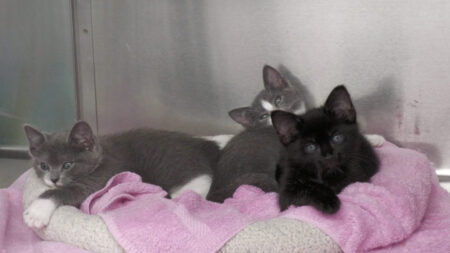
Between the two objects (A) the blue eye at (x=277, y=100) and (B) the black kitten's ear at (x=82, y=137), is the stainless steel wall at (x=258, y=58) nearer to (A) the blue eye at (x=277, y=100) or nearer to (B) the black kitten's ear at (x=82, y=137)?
(A) the blue eye at (x=277, y=100)

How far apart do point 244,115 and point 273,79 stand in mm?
233

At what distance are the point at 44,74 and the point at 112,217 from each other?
1.35 m

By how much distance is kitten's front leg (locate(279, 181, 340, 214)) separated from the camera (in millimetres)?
1647

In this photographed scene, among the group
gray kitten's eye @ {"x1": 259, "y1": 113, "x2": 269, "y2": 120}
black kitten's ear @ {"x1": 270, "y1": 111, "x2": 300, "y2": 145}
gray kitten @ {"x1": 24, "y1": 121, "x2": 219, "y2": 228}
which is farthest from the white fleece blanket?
gray kitten's eye @ {"x1": 259, "y1": 113, "x2": 269, "y2": 120}

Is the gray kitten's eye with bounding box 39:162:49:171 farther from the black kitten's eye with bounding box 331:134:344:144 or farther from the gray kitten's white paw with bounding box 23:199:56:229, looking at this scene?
the black kitten's eye with bounding box 331:134:344:144

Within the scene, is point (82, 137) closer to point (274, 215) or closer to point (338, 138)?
point (274, 215)

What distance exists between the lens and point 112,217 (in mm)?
1716

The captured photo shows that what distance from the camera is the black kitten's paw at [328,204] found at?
1.64 m

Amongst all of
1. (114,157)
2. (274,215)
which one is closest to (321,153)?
(274,215)

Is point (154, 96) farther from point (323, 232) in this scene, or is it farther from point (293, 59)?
point (323, 232)

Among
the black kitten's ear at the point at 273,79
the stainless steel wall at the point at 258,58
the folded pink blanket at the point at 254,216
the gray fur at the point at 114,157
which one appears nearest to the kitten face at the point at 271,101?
the black kitten's ear at the point at 273,79

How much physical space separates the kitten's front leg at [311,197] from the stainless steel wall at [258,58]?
3.09ft

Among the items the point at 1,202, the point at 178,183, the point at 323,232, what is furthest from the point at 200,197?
the point at 1,202

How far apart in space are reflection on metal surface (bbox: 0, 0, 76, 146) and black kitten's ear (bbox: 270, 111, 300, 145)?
4.79ft
